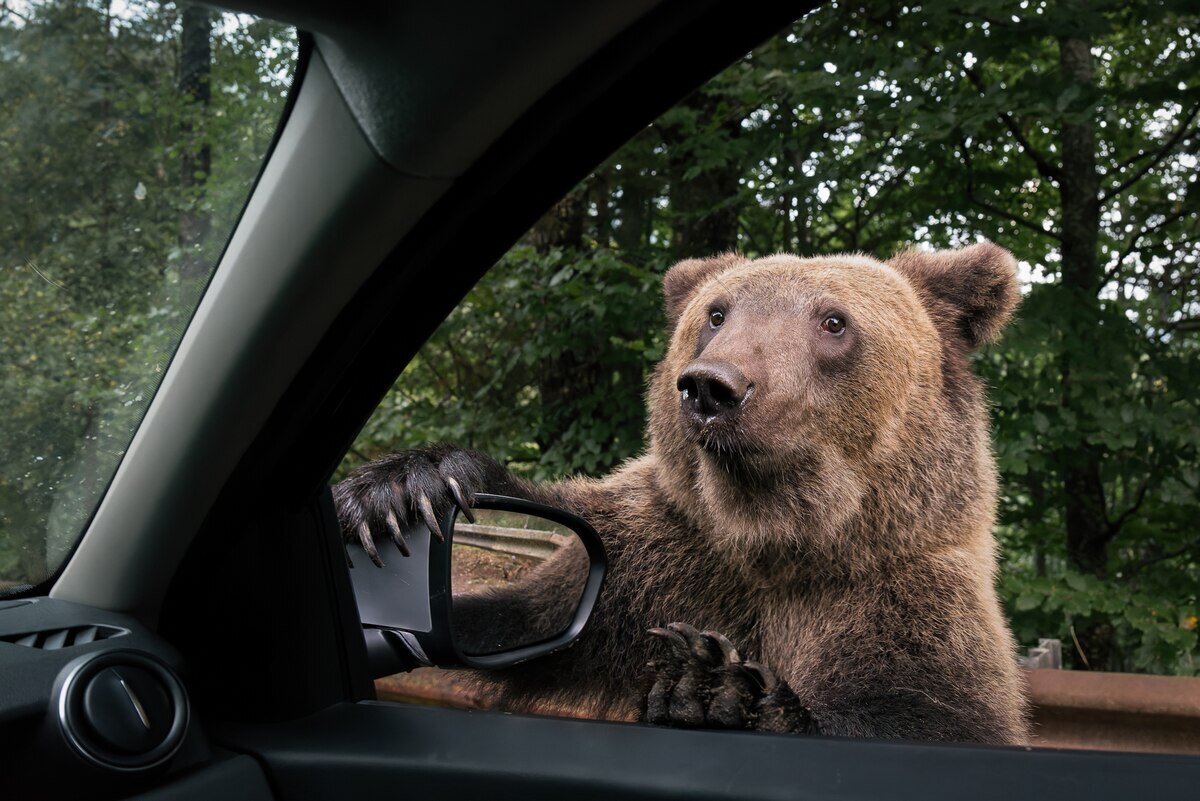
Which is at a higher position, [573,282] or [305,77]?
[573,282]

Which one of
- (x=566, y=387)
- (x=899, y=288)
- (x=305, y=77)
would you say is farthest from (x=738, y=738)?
(x=566, y=387)

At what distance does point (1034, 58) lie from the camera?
3.91 metres

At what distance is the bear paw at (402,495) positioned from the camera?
1842mm

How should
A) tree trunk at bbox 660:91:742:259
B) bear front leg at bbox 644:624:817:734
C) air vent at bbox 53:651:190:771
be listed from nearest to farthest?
air vent at bbox 53:651:190:771
bear front leg at bbox 644:624:817:734
tree trunk at bbox 660:91:742:259

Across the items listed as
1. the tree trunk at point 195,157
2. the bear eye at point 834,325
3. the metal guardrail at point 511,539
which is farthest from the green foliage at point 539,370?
the tree trunk at point 195,157

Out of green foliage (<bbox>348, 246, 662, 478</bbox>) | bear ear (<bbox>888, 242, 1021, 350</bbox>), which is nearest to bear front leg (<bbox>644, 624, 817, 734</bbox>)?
bear ear (<bbox>888, 242, 1021, 350</bbox>)

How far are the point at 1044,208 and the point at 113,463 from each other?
330 cm

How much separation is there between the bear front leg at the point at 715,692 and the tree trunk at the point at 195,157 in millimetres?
877

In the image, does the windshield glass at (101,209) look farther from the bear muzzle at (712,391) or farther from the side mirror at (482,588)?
the bear muzzle at (712,391)

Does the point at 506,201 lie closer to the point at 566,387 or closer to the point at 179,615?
the point at 179,615

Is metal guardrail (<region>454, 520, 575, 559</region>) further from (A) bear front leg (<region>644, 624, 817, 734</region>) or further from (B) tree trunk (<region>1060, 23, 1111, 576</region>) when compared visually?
(B) tree trunk (<region>1060, 23, 1111, 576</region>)

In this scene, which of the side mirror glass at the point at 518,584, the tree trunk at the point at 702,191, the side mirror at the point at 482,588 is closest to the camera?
the side mirror at the point at 482,588

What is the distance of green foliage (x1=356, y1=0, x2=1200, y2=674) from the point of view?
3.12 metres

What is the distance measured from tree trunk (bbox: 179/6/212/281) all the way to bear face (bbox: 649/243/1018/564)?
0.85 m
